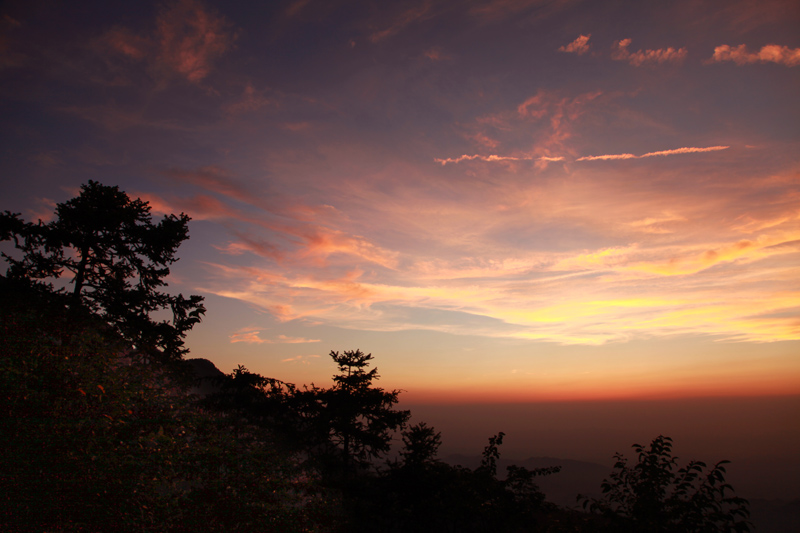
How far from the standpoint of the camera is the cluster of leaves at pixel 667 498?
6172 millimetres

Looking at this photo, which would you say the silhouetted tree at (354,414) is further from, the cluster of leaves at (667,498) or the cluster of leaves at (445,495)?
the cluster of leaves at (667,498)

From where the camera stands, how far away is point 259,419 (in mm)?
21484

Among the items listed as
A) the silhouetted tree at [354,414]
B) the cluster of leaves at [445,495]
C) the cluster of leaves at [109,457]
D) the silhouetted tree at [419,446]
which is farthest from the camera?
the silhouetted tree at [354,414]

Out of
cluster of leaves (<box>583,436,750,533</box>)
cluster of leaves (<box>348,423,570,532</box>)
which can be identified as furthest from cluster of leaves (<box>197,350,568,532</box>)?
cluster of leaves (<box>583,436,750,533</box>)

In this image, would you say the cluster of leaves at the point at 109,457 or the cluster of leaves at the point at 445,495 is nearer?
the cluster of leaves at the point at 109,457

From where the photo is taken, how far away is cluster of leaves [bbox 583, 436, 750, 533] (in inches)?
243

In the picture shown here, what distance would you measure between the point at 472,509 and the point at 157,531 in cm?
777

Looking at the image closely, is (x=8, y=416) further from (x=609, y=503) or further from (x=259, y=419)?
(x=259, y=419)

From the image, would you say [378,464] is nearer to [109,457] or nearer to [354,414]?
[354,414]

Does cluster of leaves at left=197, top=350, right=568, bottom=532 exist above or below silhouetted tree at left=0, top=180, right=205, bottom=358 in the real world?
below

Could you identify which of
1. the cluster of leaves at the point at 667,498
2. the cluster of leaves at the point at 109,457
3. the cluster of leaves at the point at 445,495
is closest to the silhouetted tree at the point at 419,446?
the cluster of leaves at the point at 445,495

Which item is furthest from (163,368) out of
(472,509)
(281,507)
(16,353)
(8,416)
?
(472,509)

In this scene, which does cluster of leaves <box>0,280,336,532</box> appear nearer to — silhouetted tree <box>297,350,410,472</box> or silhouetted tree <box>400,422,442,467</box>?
silhouetted tree <box>400,422,442,467</box>

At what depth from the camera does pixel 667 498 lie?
23.0 feet
